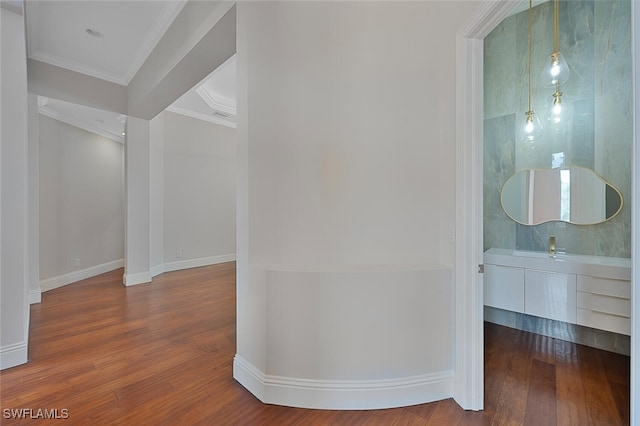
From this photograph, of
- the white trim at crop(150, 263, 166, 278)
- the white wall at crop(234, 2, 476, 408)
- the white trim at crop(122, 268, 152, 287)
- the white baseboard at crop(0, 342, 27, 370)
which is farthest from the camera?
the white trim at crop(150, 263, 166, 278)

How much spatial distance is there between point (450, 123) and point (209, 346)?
266 cm

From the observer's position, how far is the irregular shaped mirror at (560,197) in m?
2.70

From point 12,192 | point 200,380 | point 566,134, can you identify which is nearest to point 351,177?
point 200,380

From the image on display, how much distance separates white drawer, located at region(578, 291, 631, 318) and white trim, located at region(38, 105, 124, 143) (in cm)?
706

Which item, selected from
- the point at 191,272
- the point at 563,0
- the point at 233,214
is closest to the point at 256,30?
the point at 563,0

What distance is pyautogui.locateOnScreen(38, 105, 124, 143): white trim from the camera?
15.0ft

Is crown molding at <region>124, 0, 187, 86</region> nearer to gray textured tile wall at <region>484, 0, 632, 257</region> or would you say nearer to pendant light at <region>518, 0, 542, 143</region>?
gray textured tile wall at <region>484, 0, 632, 257</region>

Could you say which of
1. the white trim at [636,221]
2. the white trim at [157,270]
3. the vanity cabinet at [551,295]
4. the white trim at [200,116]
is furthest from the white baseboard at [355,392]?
the white trim at [200,116]

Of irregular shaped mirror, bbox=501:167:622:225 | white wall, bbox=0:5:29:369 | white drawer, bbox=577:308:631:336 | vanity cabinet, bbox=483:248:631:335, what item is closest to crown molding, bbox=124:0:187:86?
white wall, bbox=0:5:29:369

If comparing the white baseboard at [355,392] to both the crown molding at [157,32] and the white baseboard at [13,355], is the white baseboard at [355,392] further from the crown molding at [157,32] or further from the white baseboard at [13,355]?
the crown molding at [157,32]

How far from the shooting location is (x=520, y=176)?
313 cm

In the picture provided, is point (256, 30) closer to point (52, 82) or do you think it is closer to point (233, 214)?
point (52, 82)

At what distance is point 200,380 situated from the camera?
83.7 inches

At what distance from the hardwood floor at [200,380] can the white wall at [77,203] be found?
5.37 ft
